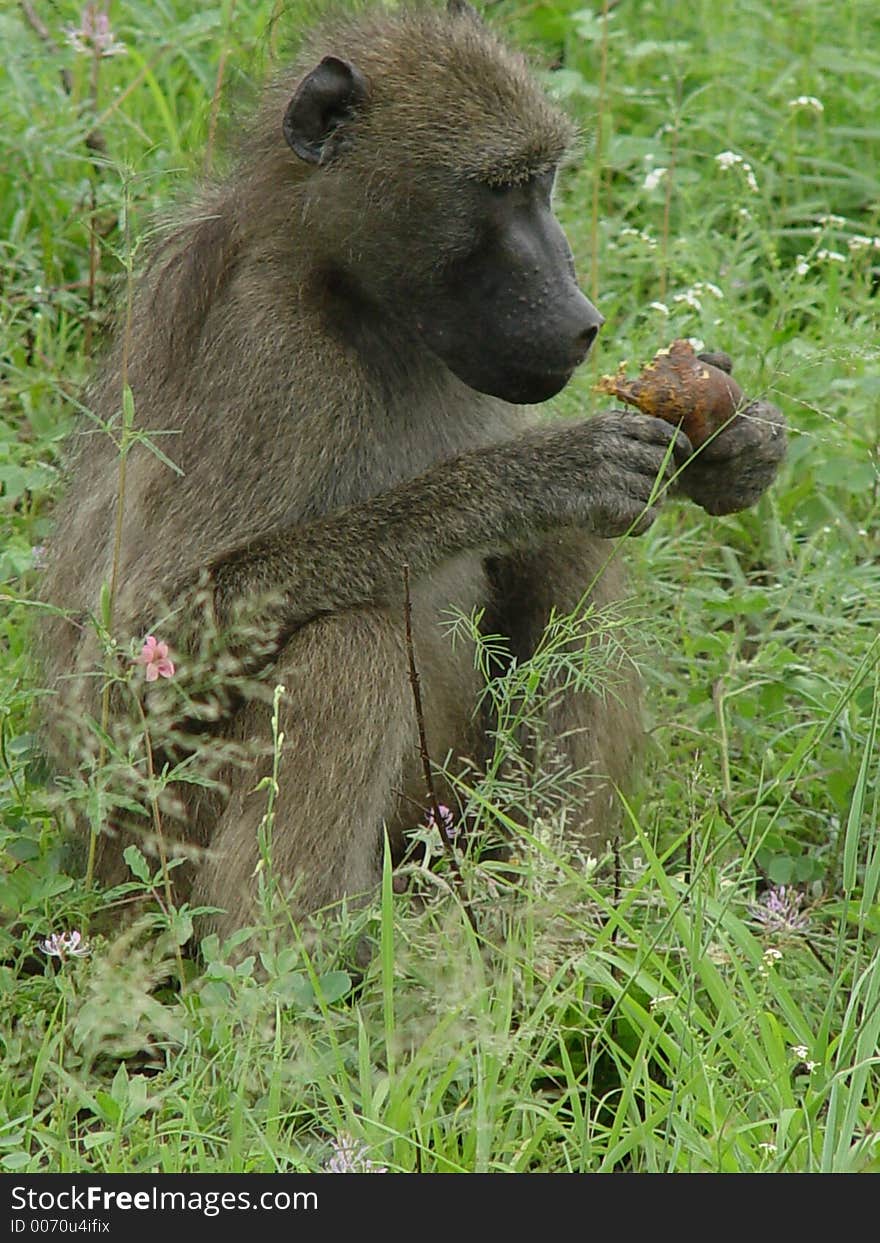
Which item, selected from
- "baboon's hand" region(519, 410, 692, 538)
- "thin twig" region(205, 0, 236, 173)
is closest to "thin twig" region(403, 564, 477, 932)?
"baboon's hand" region(519, 410, 692, 538)

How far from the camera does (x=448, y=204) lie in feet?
12.0

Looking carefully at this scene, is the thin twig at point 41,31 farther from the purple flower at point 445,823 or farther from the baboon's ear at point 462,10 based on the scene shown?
the purple flower at point 445,823

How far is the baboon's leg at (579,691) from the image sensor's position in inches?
156

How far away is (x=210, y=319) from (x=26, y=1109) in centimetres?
142

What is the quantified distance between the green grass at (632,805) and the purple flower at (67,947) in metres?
0.02

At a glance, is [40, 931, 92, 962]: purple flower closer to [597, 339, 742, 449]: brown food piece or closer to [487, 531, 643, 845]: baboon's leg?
[487, 531, 643, 845]: baboon's leg

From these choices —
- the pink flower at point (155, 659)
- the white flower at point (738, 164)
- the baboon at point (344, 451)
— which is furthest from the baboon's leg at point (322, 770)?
the white flower at point (738, 164)

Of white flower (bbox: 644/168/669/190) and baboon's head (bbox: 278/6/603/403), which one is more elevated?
baboon's head (bbox: 278/6/603/403)

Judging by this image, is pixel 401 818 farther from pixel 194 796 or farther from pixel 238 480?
pixel 238 480

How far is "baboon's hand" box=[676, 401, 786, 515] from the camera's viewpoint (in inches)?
155

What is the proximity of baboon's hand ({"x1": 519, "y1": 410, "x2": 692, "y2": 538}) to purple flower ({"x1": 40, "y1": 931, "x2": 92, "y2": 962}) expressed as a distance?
1105mm

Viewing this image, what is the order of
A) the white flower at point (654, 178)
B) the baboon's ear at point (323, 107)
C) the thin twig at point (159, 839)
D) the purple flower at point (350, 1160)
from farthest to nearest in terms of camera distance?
the white flower at point (654, 178), the baboon's ear at point (323, 107), the thin twig at point (159, 839), the purple flower at point (350, 1160)

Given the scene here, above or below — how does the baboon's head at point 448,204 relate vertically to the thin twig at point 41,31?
above

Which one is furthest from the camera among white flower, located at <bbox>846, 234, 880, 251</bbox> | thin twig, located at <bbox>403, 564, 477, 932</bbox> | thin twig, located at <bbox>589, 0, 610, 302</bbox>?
thin twig, located at <bbox>589, 0, 610, 302</bbox>
